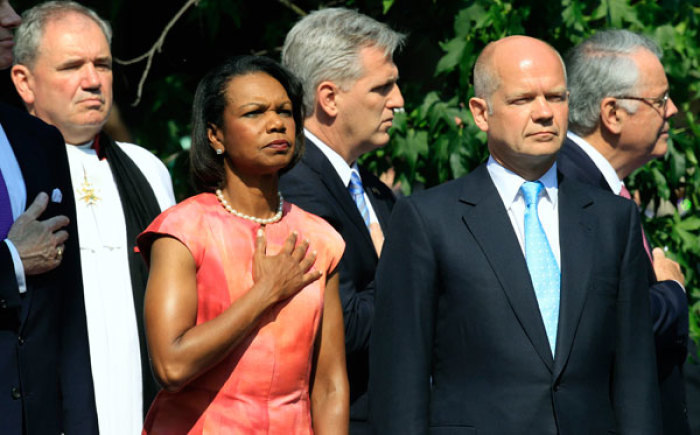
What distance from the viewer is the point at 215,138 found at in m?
3.73

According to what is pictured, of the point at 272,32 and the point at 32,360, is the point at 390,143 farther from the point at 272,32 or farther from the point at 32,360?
the point at 32,360

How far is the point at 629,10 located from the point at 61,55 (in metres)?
2.85

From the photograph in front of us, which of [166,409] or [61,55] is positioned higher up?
[61,55]

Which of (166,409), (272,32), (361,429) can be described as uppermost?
(272,32)

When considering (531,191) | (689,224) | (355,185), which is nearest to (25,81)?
(355,185)

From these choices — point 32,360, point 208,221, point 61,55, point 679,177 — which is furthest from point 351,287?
point 679,177

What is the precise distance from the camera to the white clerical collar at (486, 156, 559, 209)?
12.9ft

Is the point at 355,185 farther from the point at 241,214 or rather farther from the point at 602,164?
the point at 241,214

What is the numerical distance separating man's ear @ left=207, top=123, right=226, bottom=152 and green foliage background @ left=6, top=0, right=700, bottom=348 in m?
2.46

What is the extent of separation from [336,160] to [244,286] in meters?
1.36

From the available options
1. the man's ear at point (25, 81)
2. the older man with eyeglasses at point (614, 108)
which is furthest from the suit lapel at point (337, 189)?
the man's ear at point (25, 81)

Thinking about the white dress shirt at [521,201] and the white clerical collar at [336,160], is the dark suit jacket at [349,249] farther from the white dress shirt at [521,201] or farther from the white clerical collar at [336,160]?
the white dress shirt at [521,201]

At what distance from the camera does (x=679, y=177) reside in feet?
21.1

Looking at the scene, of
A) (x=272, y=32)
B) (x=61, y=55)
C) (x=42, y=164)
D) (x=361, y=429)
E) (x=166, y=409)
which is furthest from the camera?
(x=272, y=32)
